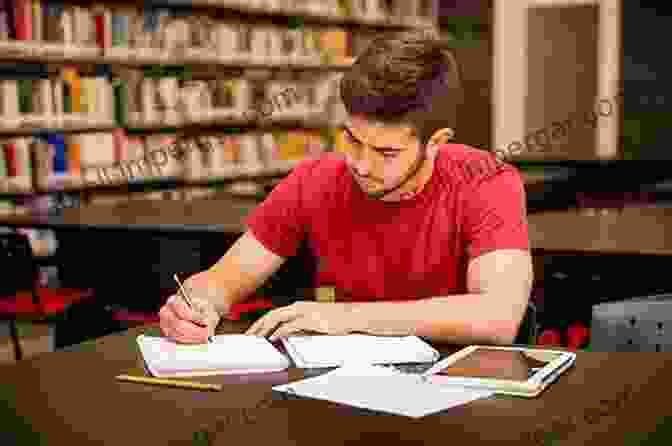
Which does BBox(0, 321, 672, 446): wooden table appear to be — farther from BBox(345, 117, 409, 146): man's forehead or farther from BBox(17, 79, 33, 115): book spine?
BBox(17, 79, 33, 115): book spine

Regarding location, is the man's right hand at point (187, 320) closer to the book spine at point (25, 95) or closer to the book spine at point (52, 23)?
the book spine at point (25, 95)

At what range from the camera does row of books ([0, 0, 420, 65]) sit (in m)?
5.18

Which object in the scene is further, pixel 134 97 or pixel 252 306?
pixel 134 97

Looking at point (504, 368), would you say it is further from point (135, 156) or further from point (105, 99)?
point (135, 156)

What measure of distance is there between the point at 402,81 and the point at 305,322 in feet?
1.56

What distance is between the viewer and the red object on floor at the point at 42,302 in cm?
376

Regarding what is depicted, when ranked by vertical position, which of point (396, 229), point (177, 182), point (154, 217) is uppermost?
point (396, 229)

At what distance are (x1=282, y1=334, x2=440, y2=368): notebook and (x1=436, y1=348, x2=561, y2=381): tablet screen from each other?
8 centimetres

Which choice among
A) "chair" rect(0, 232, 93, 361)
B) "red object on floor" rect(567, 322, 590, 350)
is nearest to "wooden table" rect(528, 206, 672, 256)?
"red object on floor" rect(567, 322, 590, 350)

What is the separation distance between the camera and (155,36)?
19.5 ft

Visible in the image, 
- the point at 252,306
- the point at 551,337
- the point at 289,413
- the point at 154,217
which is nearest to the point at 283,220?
the point at 289,413

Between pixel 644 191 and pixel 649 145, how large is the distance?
2.39m

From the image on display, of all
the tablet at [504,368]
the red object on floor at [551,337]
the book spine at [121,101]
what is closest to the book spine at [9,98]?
the book spine at [121,101]

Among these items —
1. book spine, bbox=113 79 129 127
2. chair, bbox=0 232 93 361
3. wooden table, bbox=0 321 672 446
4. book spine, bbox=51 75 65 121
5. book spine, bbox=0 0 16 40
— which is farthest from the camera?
book spine, bbox=113 79 129 127
